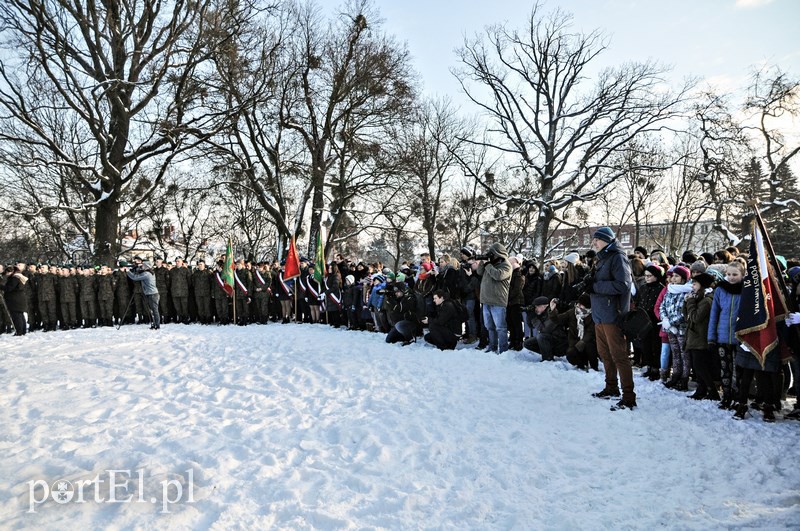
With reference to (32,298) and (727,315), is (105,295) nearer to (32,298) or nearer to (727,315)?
(32,298)

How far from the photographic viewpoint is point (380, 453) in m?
4.50

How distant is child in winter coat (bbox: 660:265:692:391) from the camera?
6442 millimetres

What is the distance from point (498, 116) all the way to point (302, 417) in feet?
84.2

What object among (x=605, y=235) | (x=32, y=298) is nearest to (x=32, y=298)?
(x=32, y=298)

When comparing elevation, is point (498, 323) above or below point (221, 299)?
below

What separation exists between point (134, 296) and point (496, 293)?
11.8 metres

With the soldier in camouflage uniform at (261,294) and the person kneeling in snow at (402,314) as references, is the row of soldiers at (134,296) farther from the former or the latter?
the person kneeling in snow at (402,314)

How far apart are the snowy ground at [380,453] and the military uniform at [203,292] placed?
7.67m

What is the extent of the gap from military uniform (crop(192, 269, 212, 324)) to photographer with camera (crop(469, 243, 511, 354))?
9893mm

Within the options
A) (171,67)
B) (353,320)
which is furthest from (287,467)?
(171,67)

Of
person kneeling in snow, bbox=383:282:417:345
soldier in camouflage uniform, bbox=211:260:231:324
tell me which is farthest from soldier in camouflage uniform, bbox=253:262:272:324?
person kneeling in snow, bbox=383:282:417:345

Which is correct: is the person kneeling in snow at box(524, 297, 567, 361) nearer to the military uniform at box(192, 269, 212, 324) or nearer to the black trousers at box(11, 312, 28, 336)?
the military uniform at box(192, 269, 212, 324)

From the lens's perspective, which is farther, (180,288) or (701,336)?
(180,288)

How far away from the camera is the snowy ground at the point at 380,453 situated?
3.41 meters
